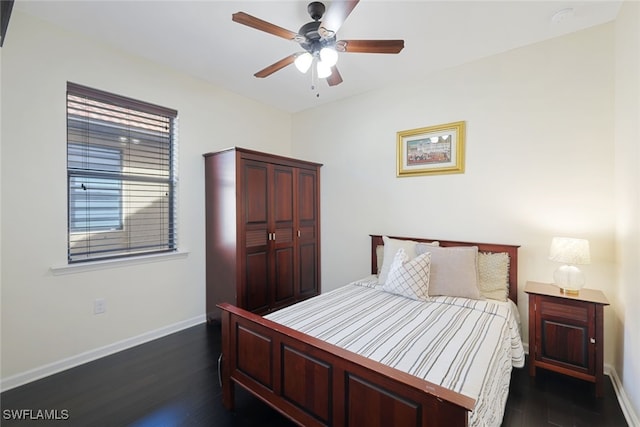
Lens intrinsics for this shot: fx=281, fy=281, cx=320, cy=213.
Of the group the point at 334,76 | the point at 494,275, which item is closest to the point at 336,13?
the point at 334,76

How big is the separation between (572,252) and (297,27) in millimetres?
2707

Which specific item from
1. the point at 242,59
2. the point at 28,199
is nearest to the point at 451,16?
the point at 242,59

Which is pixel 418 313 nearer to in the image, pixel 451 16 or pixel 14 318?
pixel 451 16

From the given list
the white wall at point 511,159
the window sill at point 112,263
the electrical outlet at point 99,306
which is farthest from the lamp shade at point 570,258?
the electrical outlet at point 99,306

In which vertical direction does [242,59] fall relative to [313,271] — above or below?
above

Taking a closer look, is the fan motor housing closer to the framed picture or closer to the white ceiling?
the white ceiling

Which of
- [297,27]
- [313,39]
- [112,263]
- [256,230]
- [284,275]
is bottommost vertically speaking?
[284,275]

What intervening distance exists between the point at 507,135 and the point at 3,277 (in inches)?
167

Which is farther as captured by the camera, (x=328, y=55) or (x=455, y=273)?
(x=455, y=273)

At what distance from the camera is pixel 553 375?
219 cm

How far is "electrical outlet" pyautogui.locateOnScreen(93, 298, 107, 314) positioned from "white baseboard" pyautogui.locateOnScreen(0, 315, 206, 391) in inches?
12.8

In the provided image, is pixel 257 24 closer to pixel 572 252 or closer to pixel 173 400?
pixel 173 400

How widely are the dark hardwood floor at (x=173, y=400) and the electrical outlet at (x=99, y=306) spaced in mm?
417

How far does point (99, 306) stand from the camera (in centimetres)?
249
